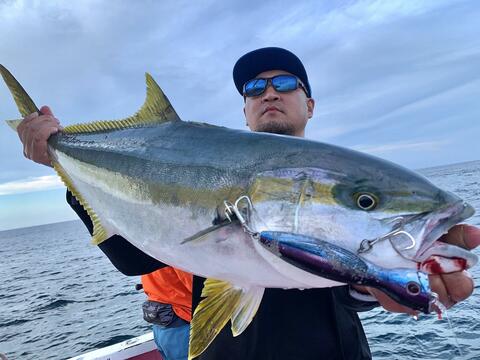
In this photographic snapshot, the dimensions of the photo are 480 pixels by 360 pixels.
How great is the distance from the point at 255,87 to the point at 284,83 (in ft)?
1.03

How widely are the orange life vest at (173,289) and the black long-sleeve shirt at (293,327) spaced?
0.69m

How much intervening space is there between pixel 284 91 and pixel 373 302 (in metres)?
2.35

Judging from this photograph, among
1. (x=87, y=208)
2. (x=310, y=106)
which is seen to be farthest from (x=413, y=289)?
(x=310, y=106)

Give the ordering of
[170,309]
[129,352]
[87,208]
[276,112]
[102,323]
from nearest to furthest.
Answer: [87,208] < [170,309] < [276,112] < [129,352] < [102,323]

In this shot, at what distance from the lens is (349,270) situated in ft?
4.94

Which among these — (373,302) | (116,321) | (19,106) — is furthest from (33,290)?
(373,302)

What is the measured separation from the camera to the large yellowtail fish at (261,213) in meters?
1.56

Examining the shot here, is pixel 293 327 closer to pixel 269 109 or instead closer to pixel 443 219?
pixel 443 219

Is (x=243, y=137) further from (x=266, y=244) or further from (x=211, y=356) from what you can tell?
(x=211, y=356)

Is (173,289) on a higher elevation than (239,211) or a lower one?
lower

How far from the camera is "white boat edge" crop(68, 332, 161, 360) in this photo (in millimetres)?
5004

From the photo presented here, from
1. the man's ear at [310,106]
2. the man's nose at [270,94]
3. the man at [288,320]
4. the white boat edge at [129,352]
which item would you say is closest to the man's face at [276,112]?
the man's nose at [270,94]

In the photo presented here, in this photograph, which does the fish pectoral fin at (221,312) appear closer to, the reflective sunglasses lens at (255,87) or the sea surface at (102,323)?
the sea surface at (102,323)

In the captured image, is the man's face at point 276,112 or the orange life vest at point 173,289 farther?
the man's face at point 276,112
